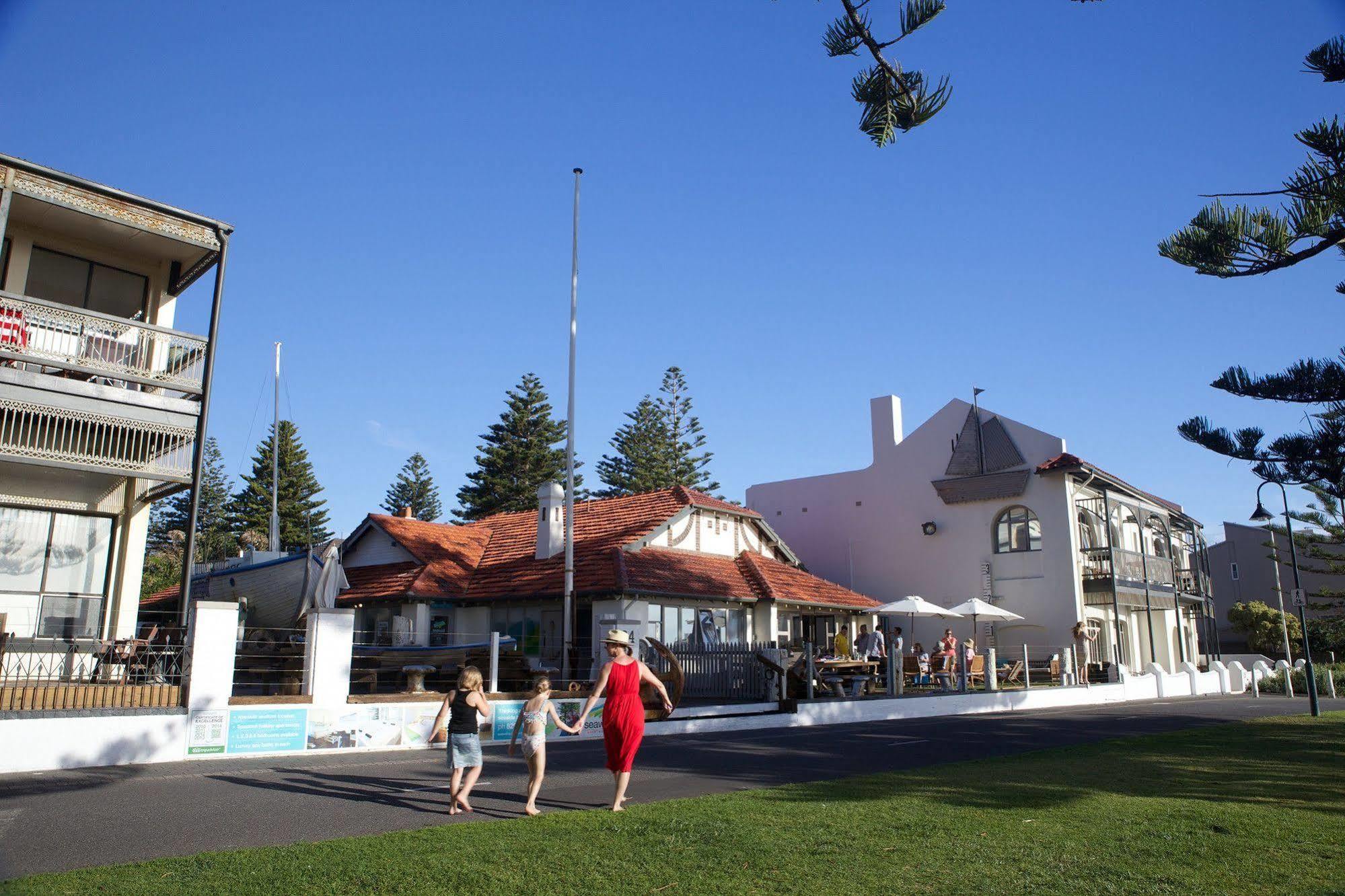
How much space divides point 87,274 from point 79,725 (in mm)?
8163

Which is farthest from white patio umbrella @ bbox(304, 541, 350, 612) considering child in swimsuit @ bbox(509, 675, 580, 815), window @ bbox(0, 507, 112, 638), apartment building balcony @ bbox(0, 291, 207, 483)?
child in swimsuit @ bbox(509, 675, 580, 815)

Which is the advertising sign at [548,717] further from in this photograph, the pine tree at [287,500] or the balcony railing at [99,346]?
the pine tree at [287,500]

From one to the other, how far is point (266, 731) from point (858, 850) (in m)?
8.68

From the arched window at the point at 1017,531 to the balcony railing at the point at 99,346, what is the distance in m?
25.4

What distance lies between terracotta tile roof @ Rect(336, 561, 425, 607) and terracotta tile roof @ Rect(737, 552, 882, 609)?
349 inches

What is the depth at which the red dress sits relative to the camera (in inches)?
328

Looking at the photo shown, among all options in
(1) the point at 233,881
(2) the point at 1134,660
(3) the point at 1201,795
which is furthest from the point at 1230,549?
(1) the point at 233,881

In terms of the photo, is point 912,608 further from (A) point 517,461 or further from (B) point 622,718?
(A) point 517,461

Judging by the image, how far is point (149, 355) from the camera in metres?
15.7

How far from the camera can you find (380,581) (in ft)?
84.7

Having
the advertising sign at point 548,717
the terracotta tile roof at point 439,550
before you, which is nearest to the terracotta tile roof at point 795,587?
the terracotta tile roof at point 439,550

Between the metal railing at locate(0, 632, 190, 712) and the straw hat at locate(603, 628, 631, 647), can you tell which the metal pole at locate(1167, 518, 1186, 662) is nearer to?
the straw hat at locate(603, 628, 631, 647)

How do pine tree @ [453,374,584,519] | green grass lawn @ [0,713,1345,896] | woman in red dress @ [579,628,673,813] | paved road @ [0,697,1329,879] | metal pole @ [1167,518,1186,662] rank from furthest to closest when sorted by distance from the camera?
1. pine tree @ [453,374,584,519]
2. metal pole @ [1167,518,1186,662]
3. woman in red dress @ [579,628,673,813]
4. paved road @ [0,697,1329,879]
5. green grass lawn @ [0,713,1345,896]

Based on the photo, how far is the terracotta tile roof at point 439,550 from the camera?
24.9 metres
